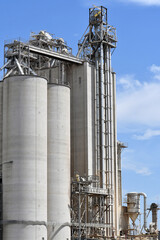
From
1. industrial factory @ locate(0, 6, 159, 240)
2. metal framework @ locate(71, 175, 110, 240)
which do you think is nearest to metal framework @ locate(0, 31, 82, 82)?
industrial factory @ locate(0, 6, 159, 240)

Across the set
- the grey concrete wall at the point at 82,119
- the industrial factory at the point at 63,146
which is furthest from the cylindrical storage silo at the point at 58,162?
the grey concrete wall at the point at 82,119

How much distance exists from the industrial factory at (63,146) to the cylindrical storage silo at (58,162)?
0.15m

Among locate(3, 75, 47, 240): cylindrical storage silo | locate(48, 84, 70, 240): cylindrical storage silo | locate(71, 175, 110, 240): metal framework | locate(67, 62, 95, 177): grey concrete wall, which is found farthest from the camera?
locate(67, 62, 95, 177): grey concrete wall

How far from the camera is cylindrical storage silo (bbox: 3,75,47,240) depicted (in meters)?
80.9

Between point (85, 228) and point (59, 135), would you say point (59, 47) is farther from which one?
point (85, 228)

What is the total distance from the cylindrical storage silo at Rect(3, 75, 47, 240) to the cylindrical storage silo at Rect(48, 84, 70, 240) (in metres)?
3.28

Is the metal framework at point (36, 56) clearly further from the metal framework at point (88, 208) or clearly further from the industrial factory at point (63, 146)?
the metal framework at point (88, 208)

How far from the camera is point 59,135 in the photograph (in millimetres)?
89688

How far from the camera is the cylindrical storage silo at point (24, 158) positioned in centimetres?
8088

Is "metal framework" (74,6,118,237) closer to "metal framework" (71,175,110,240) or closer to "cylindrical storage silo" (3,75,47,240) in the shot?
"metal framework" (71,175,110,240)

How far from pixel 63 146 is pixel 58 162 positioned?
282 cm

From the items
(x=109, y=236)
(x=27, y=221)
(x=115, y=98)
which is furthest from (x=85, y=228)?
(x=115, y=98)

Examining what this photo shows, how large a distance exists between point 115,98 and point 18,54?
23584 mm

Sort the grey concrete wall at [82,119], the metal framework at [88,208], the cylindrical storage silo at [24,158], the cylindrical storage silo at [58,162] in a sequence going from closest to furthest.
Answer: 1. the cylindrical storage silo at [24,158]
2. the cylindrical storage silo at [58,162]
3. the metal framework at [88,208]
4. the grey concrete wall at [82,119]
